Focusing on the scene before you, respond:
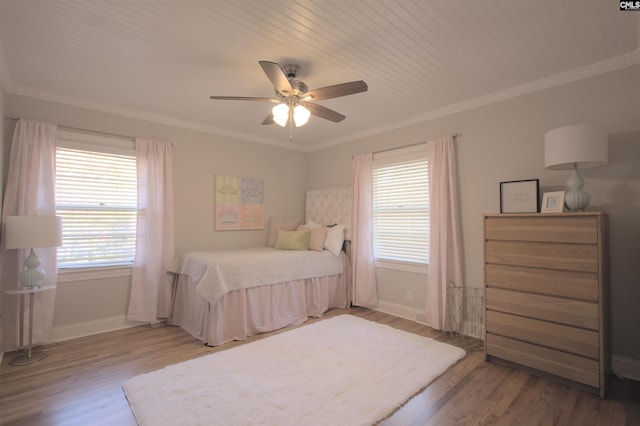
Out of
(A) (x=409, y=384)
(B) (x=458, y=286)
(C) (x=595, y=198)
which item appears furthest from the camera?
(B) (x=458, y=286)

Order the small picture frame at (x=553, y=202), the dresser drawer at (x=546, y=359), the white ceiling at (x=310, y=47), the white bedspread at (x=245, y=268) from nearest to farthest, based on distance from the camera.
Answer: the white ceiling at (x=310, y=47), the dresser drawer at (x=546, y=359), the small picture frame at (x=553, y=202), the white bedspread at (x=245, y=268)

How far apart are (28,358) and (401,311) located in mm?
3796

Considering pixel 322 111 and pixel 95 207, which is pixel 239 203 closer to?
pixel 95 207

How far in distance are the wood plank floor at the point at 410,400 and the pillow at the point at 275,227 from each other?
6.42ft

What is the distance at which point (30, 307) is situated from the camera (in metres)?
2.72

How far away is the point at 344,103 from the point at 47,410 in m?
3.46

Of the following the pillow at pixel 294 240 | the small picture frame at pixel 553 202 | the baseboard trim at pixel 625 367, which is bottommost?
the baseboard trim at pixel 625 367

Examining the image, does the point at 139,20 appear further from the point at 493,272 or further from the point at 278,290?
the point at 493,272

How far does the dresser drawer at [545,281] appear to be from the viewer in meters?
2.18

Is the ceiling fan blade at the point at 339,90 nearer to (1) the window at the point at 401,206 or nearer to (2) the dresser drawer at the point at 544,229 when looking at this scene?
(2) the dresser drawer at the point at 544,229

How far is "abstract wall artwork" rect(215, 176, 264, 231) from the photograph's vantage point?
4.27 m

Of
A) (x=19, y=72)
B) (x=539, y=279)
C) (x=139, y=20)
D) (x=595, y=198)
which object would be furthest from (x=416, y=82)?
(x=19, y=72)

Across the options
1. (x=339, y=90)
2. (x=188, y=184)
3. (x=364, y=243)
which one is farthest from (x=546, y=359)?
(x=188, y=184)

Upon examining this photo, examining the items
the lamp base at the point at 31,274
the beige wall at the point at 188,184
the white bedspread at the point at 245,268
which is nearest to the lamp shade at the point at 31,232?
the lamp base at the point at 31,274
